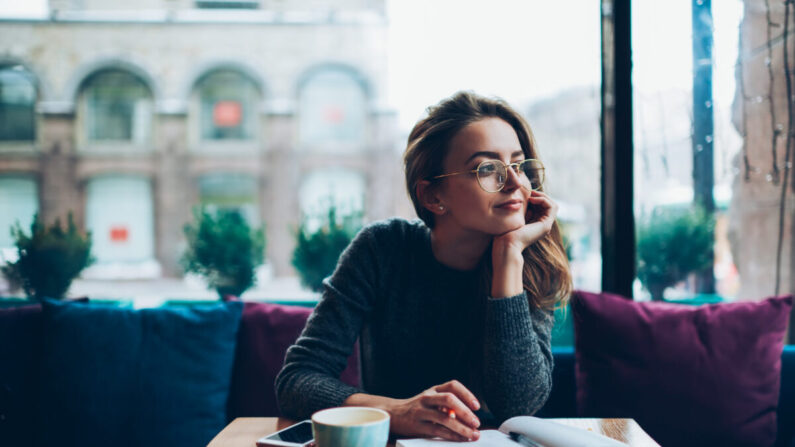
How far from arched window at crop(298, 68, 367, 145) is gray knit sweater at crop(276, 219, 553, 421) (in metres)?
3.62

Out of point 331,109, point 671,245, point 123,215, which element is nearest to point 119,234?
point 123,215

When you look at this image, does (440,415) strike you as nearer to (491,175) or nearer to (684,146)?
(491,175)

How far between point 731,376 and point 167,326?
1.65 meters

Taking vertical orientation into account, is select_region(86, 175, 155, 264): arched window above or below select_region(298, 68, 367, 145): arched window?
below

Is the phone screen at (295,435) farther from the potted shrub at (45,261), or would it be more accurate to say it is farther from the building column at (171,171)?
the building column at (171,171)

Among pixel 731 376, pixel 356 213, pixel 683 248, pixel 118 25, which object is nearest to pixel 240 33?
pixel 118 25

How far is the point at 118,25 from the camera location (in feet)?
13.1

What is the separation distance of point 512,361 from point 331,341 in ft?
1.22

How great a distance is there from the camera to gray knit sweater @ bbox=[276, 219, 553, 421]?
1022 millimetres

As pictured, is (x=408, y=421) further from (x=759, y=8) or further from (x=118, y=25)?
(x=118, y=25)

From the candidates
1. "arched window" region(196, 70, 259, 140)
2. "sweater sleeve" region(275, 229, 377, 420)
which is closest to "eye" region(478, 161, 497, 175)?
"sweater sleeve" region(275, 229, 377, 420)

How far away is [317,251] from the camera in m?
2.51

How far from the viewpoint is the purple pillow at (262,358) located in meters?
1.56

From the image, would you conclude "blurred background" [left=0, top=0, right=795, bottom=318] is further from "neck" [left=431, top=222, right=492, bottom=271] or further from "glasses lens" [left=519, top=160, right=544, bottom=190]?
"neck" [left=431, top=222, right=492, bottom=271]
